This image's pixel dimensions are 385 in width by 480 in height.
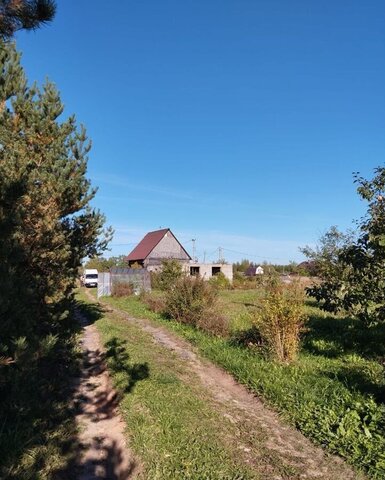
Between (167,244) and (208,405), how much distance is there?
42880 millimetres

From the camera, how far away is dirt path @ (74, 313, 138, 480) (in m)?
4.32

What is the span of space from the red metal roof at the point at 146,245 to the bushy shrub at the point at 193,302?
111 ft

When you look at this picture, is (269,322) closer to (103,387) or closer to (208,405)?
(208,405)

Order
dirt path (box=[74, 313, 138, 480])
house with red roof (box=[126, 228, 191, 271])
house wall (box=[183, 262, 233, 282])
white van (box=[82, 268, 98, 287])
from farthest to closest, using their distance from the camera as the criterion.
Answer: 1. white van (box=[82, 268, 98, 287])
2. house with red roof (box=[126, 228, 191, 271])
3. house wall (box=[183, 262, 233, 282])
4. dirt path (box=[74, 313, 138, 480])

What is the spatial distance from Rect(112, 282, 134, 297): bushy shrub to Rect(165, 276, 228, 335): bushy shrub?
42.7 ft

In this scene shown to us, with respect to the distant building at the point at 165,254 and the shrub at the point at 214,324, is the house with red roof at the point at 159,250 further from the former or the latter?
the shrub at the point at 214,324

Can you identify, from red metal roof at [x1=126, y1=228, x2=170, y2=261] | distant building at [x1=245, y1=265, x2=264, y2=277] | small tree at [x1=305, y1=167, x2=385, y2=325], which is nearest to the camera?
small tree at [x1=305, y1=167, x2=385, y2=325]

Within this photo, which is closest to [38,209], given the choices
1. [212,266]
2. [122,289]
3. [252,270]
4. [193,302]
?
[193,302]

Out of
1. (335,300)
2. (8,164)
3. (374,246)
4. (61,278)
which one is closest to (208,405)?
(335,300)

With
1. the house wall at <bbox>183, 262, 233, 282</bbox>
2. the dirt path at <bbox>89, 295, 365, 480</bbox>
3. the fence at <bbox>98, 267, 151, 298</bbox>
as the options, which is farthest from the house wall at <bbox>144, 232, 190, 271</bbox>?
the dirt path at <bbox>89, 295, 365, 480</bbox>

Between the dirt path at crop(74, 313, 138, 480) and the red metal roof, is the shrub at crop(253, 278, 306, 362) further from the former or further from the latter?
the red metal roof

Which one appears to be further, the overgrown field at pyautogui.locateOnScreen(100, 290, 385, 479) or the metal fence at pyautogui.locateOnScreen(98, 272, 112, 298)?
the metal fence at pyautogui.locateOnScreen(98, 272, 112, 298)

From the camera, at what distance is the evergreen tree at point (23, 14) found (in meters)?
4.18

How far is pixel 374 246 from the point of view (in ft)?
21.9
